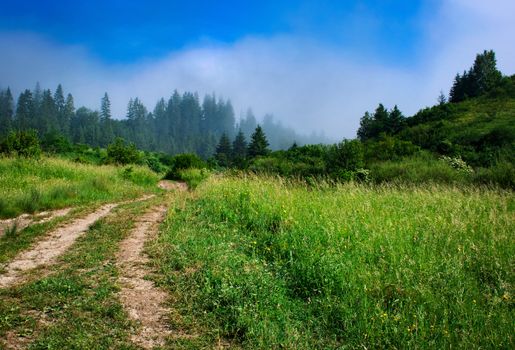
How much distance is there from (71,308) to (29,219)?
5.68 metres

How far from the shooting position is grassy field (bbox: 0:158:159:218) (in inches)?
360

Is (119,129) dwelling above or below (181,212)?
above

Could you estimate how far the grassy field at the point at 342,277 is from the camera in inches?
140

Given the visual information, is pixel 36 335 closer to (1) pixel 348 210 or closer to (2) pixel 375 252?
(2) pixel 375 252

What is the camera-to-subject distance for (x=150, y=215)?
8.52m

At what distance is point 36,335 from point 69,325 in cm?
29

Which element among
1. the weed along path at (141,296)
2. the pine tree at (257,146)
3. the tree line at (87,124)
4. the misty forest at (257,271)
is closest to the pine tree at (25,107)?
the tree line at (87,124)

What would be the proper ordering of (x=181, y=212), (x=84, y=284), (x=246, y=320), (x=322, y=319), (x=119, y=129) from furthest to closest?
(x=119, y=129), (x=181, y=212), (x=84, y=284), (x=322, y=319), (x=246, y=320)

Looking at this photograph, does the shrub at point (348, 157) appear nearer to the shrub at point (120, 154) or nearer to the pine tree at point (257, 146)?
the shrub at point (120, 154)

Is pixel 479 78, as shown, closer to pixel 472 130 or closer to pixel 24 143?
pixel 472 130

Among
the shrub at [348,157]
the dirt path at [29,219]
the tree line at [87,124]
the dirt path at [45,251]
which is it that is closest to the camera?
the dirt path at [45,251]

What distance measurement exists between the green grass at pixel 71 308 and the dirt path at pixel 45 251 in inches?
10.1

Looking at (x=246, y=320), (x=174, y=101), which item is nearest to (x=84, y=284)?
(x=246, y=320)

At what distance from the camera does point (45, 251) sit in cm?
584
